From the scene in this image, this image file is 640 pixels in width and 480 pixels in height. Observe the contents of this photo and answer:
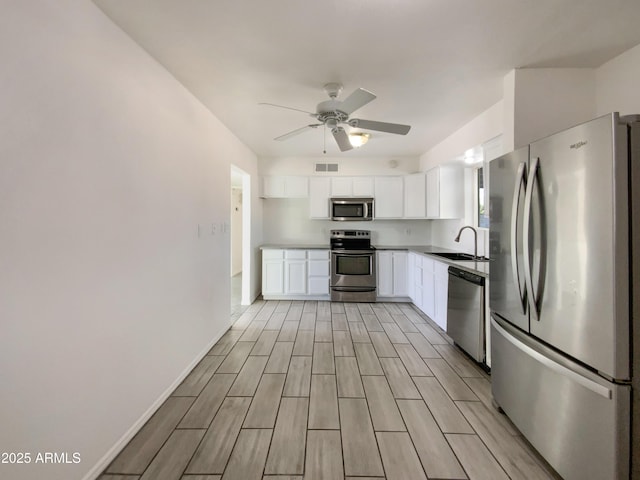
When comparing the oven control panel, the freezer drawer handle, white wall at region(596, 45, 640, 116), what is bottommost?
the freezer drawer handle

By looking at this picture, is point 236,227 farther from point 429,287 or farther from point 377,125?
point 377,125

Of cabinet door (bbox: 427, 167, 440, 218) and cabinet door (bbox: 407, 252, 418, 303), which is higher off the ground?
cabinet door (bbox: 427, 167, 440, 218)

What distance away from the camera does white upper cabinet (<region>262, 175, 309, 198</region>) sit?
521cm

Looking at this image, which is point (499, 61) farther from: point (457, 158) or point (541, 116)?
point (457, 158)

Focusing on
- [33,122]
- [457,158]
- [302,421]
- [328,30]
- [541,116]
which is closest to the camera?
[33,122]

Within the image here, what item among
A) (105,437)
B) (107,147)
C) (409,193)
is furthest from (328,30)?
(409,193)

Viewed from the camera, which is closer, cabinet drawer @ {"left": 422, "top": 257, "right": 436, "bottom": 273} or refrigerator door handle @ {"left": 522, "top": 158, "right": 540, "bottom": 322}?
refrigerator door handle @ {"left": 522, "top": 158, "right": 540, "bottom": 322}

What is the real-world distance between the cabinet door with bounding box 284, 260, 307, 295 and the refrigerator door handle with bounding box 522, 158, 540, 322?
3.62 meters

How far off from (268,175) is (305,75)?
3.07 meters

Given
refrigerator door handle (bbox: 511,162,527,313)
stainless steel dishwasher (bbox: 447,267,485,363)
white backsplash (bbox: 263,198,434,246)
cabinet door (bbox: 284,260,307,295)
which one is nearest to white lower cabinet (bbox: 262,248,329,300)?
cabinet door (bbox: 284,260,307,295)

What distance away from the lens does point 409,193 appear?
5008mm

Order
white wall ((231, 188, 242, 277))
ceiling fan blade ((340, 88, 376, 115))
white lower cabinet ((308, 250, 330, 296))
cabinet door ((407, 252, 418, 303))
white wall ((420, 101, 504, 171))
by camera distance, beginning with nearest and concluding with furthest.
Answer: ceiling fan blade ((340, 88, 376, 115))
white wall ((420, 101, 504, 171))
cabinet door ((407, 252, 418, 303))
white lower cabinet ((308, 250, 330, 296))
white wall ((231, 188, 242, 277))

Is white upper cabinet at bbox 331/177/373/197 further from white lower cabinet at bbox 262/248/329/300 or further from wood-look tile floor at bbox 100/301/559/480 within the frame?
wood-look tile floor at bbox 100/301/559/480

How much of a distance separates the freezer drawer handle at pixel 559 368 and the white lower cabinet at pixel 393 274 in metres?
2.91
